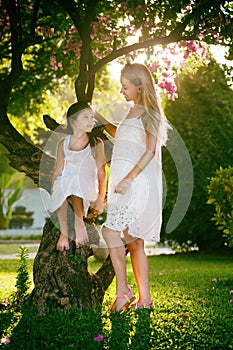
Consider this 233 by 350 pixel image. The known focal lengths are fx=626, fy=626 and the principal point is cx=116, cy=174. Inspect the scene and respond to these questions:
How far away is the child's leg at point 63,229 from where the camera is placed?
211 inches

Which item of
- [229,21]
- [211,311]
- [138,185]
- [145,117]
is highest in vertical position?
[229,21]

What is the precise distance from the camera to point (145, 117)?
17.4ft

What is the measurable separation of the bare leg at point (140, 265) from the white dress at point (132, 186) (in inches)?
3.4

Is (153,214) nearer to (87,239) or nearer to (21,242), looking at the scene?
(87,239)

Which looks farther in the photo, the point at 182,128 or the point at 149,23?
the point at 182,128

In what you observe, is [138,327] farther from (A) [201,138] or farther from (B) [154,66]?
(A) [201,138]

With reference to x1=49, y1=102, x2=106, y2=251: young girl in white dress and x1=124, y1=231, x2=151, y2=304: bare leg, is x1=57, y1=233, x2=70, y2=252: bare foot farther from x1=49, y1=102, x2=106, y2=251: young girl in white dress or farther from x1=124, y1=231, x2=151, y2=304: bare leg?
x1=124, y1=231, x2=151, y2=304: bare leg

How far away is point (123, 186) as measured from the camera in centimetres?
510

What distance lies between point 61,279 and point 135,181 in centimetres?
108

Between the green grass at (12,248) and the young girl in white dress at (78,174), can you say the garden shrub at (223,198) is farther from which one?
the green grass at (12,248)

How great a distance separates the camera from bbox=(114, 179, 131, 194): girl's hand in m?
5.10

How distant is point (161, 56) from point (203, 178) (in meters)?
5.47

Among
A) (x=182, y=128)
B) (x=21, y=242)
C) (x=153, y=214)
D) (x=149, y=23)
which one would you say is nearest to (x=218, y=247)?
(x=182, y=128)

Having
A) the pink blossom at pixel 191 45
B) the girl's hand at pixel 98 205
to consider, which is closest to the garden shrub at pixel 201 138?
the pink blossom at pixel 191 45
